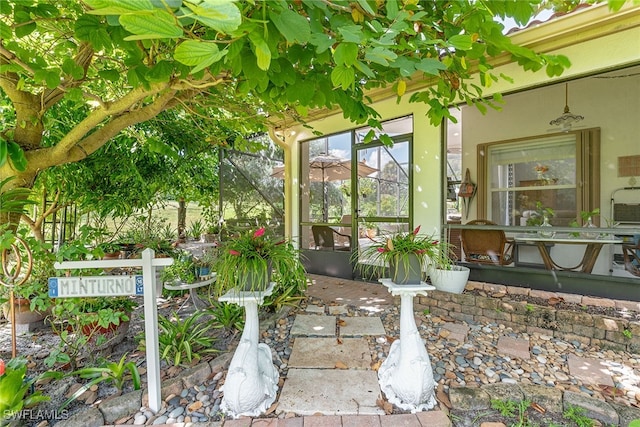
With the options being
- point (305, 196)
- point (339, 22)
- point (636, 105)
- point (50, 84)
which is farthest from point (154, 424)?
point (636, 105)

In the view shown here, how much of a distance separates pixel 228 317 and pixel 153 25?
8.89ft

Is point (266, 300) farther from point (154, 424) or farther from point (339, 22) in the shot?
point (339, 22)

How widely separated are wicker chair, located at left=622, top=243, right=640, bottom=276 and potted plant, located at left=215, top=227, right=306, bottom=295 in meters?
4.32

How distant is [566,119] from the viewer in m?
4.87

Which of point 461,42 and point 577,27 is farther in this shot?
point 577,27

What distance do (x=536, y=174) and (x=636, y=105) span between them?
60.8 inches

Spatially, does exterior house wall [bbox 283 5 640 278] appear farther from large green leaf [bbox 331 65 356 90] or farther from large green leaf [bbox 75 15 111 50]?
large green leaf [bbox 75 15 111 50]

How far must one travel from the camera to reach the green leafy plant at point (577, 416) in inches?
66.8

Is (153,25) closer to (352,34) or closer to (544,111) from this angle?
(352,34)

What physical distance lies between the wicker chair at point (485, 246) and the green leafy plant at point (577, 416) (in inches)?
98.0

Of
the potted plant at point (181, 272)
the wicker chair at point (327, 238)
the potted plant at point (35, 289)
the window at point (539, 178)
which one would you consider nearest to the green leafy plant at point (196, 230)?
the wicker chair at point (327, 238)

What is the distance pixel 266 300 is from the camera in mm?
3305

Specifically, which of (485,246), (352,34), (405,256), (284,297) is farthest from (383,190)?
(352,34)

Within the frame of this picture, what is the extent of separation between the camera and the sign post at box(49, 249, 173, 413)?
1.81 m
